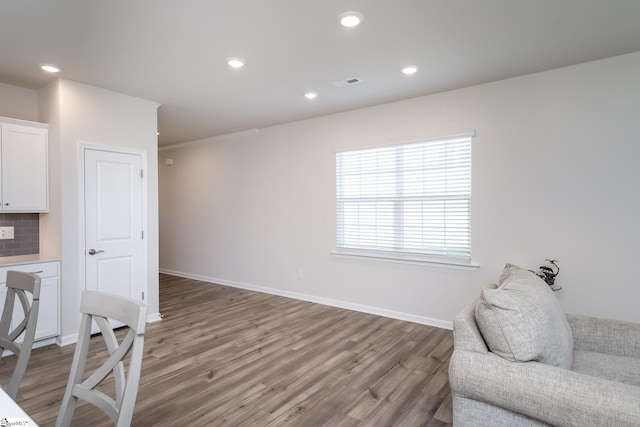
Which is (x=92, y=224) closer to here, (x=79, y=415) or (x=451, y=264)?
(x=79, y=415)

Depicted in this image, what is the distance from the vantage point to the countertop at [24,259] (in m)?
3.32

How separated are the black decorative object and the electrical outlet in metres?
5.30

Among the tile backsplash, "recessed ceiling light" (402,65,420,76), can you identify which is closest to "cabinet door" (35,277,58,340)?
the tile backsplash

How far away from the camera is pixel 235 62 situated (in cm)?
316

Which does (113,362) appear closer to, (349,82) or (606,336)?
(606,336)

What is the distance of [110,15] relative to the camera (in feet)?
7.93

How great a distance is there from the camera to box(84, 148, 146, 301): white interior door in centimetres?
378

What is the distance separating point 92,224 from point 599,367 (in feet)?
14.5

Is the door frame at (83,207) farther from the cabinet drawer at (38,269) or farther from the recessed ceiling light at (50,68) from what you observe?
the recessed ceiling light at (50,68)

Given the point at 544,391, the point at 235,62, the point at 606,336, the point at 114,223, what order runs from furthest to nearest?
the point at 114,223 < the point at 235,62 < the point at 606,336 < the point at 544,391

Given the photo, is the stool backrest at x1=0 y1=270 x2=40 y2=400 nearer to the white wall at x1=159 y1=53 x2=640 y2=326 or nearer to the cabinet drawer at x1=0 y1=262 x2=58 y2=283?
the cabinet drawer at x1=0 y1=262 x2=58 y2=283

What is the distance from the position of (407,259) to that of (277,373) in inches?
82.4

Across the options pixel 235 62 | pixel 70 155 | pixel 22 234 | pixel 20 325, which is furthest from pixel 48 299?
pixel 235 62

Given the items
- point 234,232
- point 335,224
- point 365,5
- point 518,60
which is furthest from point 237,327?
point 518,60
